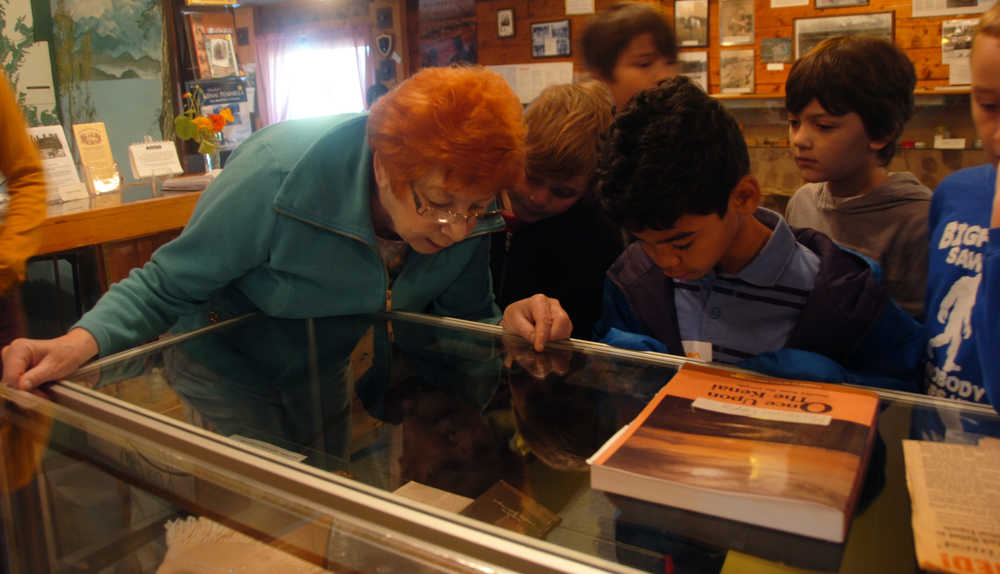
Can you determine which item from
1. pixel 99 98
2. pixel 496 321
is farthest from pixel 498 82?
pixel 99 98

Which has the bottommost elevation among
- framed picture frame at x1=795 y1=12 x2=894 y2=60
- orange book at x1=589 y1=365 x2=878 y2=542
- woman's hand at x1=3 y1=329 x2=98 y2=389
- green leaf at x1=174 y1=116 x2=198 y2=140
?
orange book at x1=589 y1=365 x2=878 y2=542

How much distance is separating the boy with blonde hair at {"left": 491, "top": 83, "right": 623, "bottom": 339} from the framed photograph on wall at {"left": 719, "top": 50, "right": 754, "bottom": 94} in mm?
3428

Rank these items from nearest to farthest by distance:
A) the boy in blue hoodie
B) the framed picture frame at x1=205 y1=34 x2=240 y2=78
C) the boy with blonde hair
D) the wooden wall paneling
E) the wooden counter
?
the boy in blue hoodie < the boy with blonde hair < the wooden counter < the wooden wall paneling < the framed picture frame at x1=205 y1=34 x2=240 y2=78

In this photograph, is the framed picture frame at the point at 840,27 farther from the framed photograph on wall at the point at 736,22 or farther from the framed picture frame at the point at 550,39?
the framed picture frame at the point at 550,39

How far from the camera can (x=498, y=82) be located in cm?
122

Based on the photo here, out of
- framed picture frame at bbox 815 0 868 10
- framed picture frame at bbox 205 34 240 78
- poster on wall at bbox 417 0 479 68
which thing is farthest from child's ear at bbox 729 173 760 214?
poster on wall at bbox 417 0 479 68

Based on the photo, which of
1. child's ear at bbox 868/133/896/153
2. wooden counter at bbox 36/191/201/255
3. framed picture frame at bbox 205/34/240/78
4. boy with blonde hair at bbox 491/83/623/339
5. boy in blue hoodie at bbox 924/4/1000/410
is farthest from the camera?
framed picture frame at bbox 205/34/240/78

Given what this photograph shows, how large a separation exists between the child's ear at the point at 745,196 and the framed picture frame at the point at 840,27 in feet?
11.9

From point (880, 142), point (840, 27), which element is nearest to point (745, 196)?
point (880, 142)

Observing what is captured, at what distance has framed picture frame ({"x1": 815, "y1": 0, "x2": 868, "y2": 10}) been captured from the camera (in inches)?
165

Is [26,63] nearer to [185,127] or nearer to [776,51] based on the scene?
[185,127]

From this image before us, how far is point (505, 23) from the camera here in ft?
18.6

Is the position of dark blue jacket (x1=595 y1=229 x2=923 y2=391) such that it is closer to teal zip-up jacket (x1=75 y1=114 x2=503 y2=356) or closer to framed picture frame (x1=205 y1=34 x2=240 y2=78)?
teal zip-up jacket (x1=75 y1=114 x2=503 y2=356)

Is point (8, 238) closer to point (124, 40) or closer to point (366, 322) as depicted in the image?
point (366, 322)
